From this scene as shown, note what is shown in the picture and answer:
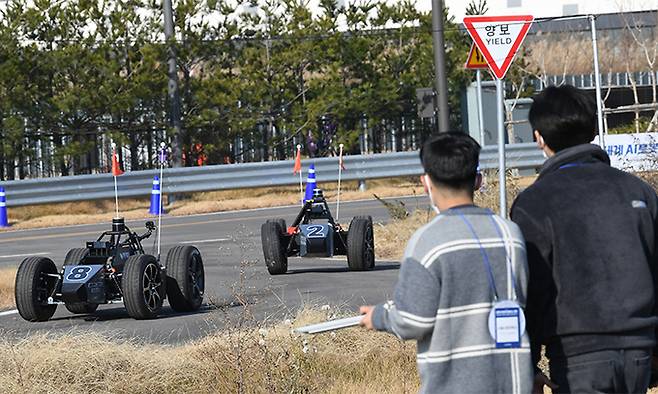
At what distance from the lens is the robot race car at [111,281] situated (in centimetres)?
1295

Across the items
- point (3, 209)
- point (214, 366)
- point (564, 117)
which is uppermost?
point (3, 209)

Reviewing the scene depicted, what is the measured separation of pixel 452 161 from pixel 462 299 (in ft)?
1.64

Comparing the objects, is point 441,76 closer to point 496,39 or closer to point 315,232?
point 315,232

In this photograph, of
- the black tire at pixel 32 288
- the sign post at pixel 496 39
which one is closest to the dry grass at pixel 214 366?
the sign post at pixel 496 39

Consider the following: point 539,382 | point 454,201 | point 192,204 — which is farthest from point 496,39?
point 192,204

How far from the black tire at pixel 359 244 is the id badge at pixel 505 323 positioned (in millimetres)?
12085

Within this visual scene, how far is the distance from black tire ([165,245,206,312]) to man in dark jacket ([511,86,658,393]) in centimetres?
894

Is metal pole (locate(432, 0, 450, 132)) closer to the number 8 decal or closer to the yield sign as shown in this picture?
the yield sign

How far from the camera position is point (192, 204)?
30.9 metres

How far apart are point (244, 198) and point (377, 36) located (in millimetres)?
6987

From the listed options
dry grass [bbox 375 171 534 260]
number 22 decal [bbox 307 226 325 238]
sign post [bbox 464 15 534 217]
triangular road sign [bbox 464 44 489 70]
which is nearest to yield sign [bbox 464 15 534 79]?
sign post [bbox 464 15 534 217]

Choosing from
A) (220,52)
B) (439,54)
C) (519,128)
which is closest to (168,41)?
(220,52)

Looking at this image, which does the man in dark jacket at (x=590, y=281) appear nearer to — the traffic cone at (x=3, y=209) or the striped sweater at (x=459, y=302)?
the striped sweater at (x=459, y=302)

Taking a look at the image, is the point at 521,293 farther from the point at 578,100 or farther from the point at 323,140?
the point at 323,140
